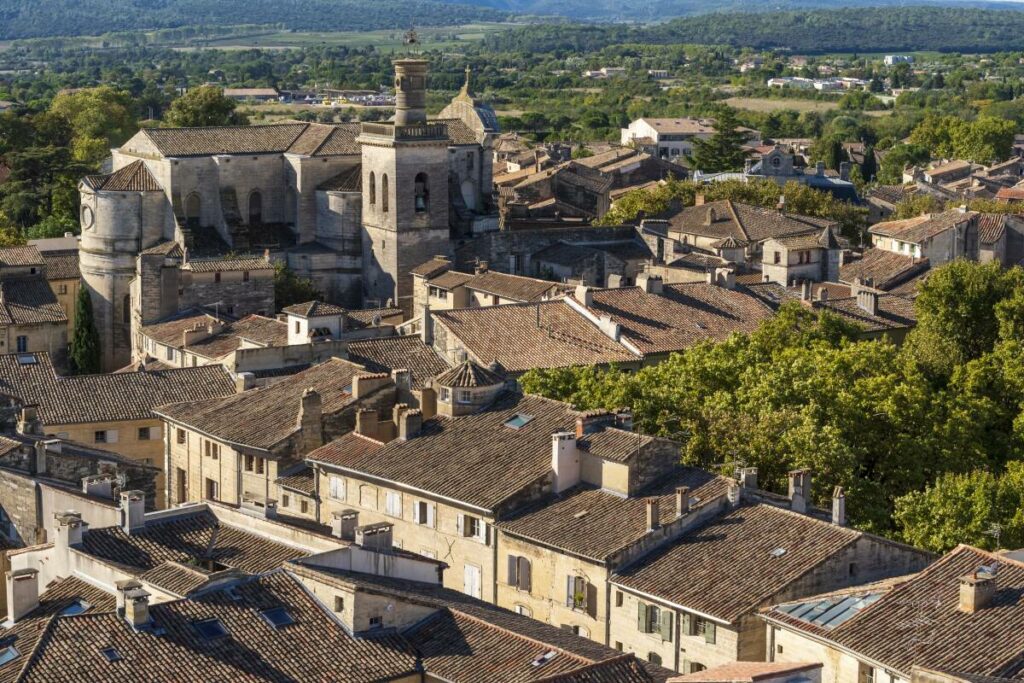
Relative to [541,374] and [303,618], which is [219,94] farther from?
[303,618]

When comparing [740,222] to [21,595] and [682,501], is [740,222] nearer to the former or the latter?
[682,501]

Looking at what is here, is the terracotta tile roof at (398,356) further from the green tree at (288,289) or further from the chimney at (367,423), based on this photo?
the green tree at (288,289)

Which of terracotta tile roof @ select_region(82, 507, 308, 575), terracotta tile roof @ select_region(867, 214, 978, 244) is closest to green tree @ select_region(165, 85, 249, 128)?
terracotta tile roof @ select_region(867, 214, 978, 244)

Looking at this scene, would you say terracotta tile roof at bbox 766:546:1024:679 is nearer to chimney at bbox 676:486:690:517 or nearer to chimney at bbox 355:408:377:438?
chimney at bbox 676:486:690:517

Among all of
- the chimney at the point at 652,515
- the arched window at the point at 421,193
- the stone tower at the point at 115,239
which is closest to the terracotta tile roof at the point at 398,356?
the chimney at the point at 652,515

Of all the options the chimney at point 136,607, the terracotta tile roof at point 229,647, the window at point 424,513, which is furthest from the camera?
the window at point 424,513

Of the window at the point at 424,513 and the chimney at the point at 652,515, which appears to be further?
the window at the point at 424,513

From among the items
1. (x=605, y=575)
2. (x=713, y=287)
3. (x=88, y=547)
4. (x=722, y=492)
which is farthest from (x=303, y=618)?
(x=713, y=287)

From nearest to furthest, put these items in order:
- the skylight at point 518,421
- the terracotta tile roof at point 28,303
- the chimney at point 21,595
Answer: the chimney at point 21,595 < the skylight at point 518,421 < the terracotta tile roof at point 28,303

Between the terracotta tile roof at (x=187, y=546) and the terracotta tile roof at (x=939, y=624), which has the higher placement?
the terracotta tile roof at (x=187, y=546)
